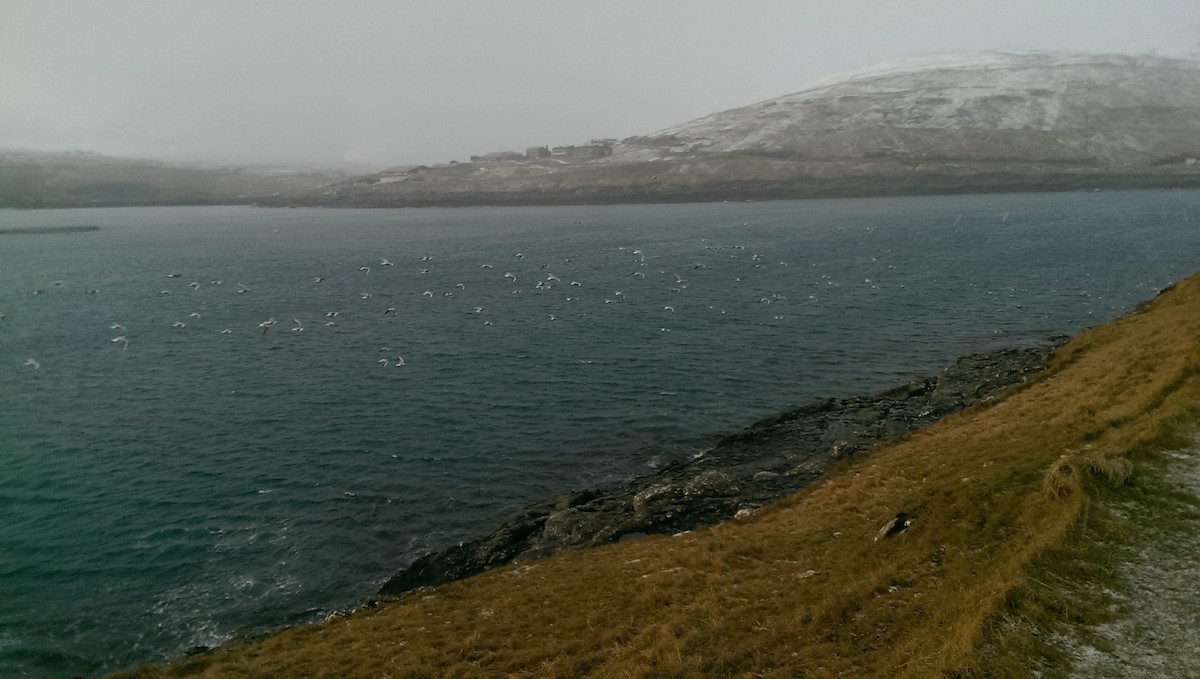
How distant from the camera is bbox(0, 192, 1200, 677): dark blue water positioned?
25.1 m

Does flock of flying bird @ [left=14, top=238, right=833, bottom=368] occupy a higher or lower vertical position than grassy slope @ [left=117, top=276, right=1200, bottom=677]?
higher

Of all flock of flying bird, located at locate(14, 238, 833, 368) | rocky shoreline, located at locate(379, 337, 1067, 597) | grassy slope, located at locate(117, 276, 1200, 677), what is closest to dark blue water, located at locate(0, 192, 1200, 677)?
flock of flying bird, located at locate(14, 238, 833, 368)

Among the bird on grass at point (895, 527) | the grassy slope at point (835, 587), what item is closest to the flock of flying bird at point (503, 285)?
the grassy slope at point (835, 587)

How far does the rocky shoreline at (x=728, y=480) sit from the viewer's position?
78.9ft

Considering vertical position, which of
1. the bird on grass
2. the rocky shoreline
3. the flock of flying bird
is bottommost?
the rocky shoreline

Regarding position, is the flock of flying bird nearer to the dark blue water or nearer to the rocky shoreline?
the dark blue water

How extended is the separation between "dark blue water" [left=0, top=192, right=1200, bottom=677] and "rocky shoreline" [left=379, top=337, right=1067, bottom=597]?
199 centimetres

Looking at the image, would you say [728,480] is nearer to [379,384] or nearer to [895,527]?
[895,527]

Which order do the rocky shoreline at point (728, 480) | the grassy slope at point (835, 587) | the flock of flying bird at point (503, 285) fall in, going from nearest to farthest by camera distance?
the grassy slope at point (835, 587) < the rocky shoreline at point (728, 480) < the flock of flying bird at point (503, 285)

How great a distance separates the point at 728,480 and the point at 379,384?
28.2 m

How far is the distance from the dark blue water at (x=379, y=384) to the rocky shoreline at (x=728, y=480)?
1989mm

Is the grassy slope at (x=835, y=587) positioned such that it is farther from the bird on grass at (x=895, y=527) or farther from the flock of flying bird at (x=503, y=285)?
the flock of flying bird at (x=503, y=285)

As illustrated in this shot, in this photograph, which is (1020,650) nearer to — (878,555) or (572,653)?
(878,555)

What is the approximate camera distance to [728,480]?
2723cm
